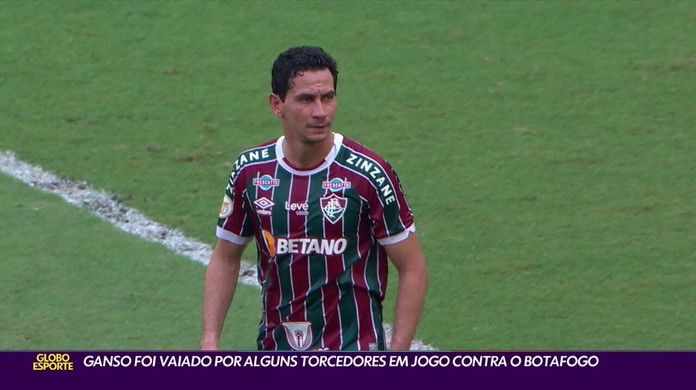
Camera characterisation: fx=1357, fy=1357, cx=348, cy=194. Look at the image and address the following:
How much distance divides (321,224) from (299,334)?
16.1 inches

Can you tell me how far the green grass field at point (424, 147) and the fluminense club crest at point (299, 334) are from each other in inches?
80.8

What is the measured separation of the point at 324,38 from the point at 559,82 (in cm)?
174

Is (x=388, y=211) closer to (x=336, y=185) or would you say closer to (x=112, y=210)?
(x=336, y=185)

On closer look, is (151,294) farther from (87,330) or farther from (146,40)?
(146,40)

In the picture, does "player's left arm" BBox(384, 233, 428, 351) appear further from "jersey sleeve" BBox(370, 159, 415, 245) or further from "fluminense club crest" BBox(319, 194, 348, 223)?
"fluminense club crest" BBox(319, 194, 348, 223)

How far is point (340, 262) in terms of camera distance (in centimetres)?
447

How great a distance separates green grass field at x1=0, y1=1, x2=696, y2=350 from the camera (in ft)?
22.4

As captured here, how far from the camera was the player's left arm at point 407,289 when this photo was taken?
4.43 metres

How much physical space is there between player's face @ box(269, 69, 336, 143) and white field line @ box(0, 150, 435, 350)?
9.43ft

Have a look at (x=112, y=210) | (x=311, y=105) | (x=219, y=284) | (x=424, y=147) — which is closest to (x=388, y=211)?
(x=311, y=105)

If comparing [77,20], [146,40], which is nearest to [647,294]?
[146,40]
